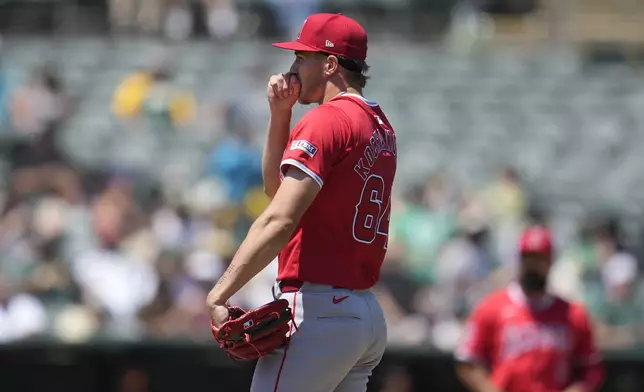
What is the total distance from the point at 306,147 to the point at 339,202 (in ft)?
0.84

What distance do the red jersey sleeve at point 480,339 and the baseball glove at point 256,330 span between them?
2563 mm

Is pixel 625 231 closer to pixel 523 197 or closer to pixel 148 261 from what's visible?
pixel 523 197

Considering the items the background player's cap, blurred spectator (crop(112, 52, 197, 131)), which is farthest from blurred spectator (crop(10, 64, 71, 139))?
the background player's cap

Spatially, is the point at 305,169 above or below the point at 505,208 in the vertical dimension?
above

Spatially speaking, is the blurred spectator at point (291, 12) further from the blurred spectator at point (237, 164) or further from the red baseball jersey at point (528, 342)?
the red baseball jersey at point (528, 342)

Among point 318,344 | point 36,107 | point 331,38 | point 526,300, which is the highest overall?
point 331,38

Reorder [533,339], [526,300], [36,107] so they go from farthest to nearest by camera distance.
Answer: [36,107]
[526,300]
[533,339]

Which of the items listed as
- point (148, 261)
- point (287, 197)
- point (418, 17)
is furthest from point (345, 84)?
point (418, 17)

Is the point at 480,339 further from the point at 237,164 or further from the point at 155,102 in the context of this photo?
the point at 155,102

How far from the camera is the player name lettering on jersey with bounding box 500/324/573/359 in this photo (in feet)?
20.9

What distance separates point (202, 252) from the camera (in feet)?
32.5

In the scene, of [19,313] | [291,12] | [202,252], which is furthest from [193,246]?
[291,12]

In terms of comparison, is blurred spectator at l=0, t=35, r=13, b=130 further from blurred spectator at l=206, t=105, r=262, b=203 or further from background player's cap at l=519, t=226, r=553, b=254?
background player's cap at l=519, t=226, r=553, b=254

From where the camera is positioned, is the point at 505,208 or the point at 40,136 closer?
the point at 505,208
